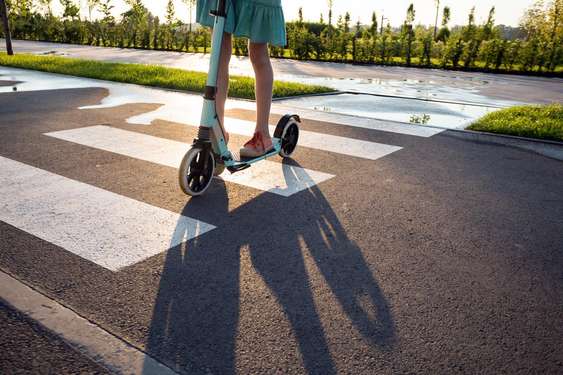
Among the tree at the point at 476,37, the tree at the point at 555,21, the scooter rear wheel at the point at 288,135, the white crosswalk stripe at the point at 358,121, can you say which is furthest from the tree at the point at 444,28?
the scooter rear wheel at the point at 288,135

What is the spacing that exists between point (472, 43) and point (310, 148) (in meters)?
17.7

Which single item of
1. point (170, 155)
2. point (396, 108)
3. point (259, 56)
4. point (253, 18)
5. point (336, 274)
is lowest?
point (336, 274)

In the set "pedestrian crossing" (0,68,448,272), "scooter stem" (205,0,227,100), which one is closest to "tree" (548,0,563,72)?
"pedestrian crossing" (0,68,448,272)

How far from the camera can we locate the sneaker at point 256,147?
3760 millimetres

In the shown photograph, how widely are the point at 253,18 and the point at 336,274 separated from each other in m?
1.99

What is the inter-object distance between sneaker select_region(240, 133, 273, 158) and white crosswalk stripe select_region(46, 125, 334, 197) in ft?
0.63

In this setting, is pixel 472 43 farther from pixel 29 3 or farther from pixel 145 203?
pixel 29 3

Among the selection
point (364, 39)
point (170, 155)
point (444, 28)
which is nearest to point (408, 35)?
point (364, 39)

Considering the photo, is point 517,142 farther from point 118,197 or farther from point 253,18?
point 118,197

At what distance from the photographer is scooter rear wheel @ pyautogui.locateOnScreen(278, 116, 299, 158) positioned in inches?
165

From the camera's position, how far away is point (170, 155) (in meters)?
4.27

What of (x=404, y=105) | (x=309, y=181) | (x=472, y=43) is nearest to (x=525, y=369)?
(x=309, y=181)

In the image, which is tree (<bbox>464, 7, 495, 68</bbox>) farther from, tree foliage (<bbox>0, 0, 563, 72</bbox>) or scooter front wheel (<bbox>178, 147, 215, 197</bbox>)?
scooter front wheel (<bbox>178, 147, 215, 197</bbox>)

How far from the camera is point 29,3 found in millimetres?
37438
